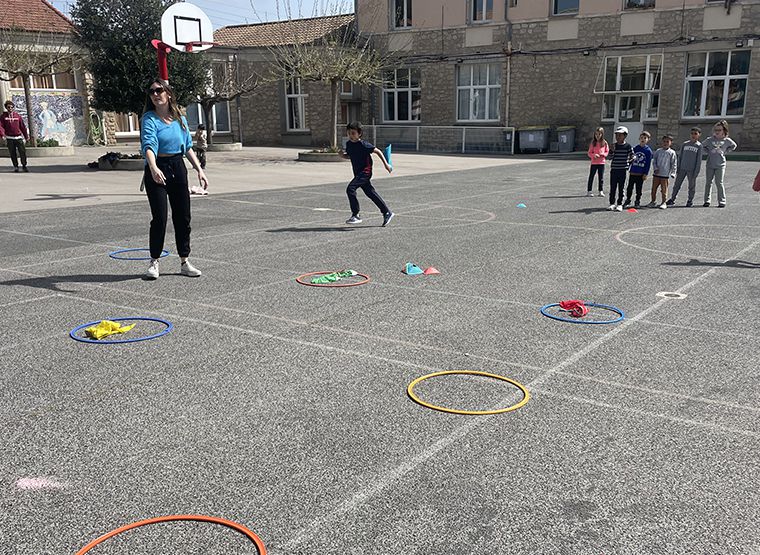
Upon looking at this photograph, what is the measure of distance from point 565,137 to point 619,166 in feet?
66.0

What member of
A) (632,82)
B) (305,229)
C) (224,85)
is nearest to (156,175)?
(305,229)

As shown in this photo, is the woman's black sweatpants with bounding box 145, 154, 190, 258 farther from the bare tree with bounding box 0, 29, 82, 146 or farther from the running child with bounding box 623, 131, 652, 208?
the bare tree with bounding box 0, 29, 82, 146

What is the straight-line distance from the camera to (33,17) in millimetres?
33062

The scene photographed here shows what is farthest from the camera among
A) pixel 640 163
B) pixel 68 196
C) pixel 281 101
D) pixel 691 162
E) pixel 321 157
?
pixel 281 101

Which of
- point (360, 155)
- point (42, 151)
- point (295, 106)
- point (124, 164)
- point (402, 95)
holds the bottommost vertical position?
point (124, 164)

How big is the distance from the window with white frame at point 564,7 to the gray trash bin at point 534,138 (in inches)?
225

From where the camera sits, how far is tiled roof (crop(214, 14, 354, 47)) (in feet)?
123

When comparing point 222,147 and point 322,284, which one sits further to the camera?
point 222,147

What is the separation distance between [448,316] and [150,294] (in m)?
3.15

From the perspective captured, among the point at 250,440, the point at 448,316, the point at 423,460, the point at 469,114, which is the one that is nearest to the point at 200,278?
the point at 448,316

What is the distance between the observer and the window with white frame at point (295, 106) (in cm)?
3947

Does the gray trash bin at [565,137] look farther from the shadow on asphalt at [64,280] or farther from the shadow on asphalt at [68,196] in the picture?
the shadow on asphalt at [64,280]

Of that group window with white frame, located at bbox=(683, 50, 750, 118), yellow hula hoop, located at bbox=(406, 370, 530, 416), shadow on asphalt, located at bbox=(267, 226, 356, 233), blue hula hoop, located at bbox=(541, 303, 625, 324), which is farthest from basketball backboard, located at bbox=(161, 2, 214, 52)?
window with white frame, located at bbox=(683, 50, 750, 118)

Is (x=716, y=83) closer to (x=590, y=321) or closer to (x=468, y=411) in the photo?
(x=590, y=321)
